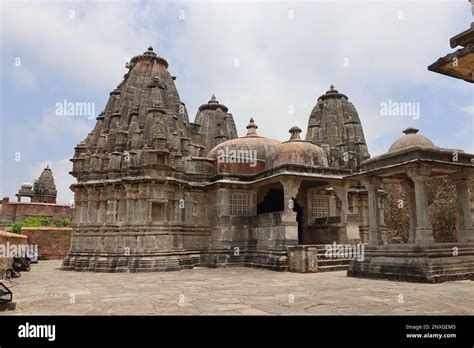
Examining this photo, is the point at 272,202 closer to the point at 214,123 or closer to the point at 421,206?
the point at 214,123

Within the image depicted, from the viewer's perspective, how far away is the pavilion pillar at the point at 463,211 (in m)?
12.7

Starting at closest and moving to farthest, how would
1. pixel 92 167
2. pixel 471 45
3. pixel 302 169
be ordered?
pixel 471 45
pixel 302 169
pixel 92 167

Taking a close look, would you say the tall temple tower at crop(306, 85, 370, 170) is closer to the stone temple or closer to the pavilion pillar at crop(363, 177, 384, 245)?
the stone temple

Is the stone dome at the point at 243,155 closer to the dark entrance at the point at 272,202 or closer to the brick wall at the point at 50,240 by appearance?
the dark entrance at the point at 272,202

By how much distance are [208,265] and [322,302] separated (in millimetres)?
11896

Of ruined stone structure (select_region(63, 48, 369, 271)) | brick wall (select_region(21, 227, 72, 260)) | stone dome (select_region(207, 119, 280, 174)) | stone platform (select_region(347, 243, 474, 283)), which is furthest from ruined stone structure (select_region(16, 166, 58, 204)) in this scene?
stone platform (select_region(347, 243, 474, 283))

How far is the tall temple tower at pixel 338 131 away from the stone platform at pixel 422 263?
11548 mm

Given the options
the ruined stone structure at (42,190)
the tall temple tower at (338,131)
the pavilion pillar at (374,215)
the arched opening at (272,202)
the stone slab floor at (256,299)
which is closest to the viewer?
the stone slab floor at (256,299)

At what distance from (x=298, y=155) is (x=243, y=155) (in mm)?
4013

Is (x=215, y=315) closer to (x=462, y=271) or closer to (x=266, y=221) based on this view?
(x=462, y=271)

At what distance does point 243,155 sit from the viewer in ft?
68.0

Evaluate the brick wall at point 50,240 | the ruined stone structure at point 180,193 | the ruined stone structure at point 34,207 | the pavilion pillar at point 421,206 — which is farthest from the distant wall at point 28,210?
the pavilion pillar at point 421,206

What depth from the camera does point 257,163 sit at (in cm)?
2073

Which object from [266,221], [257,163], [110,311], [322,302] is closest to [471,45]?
[322,302]
